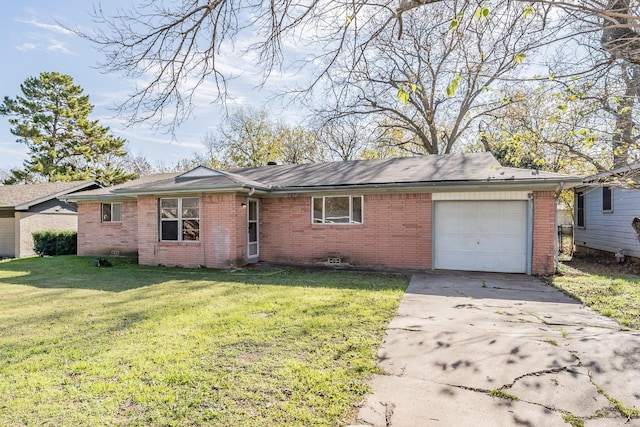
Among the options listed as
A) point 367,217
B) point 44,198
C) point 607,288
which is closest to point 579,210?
point 607,288

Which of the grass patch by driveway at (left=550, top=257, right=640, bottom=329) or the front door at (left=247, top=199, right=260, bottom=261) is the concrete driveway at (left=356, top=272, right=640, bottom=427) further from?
the front door at (left=247, top=199, right=260, bottom=261)

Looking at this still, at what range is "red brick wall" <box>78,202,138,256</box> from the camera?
13586 millimetres

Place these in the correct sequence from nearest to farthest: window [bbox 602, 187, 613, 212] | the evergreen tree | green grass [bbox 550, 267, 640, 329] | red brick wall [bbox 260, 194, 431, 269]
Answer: green grass [bbox 550, 267, 640, 329]
red brick wall [bbox 260, 194, 431, 269]
window [bbox 602, 187, 613, 212]
the evergreen tree

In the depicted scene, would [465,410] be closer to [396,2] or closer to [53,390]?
[53,390]

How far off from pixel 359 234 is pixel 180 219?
5.83 m

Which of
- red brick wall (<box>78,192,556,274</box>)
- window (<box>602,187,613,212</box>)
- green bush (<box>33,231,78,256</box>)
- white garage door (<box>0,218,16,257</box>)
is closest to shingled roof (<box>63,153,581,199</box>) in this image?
red brick wall (<box>78,192,556,274</box>)

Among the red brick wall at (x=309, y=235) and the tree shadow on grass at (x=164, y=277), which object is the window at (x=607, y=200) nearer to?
the red brick wall at (x=309, y=235)

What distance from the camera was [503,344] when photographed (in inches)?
168

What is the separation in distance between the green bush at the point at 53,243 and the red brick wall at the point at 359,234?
1026cm

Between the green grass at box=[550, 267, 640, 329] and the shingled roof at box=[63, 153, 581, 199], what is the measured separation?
8.11ft

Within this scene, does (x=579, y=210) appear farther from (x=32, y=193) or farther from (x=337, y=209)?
(x=32, y=193)

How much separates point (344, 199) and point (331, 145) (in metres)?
17.7

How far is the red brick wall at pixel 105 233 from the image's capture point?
13.6 meters

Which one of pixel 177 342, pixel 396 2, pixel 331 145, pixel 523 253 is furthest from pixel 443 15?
pixel 331 145
